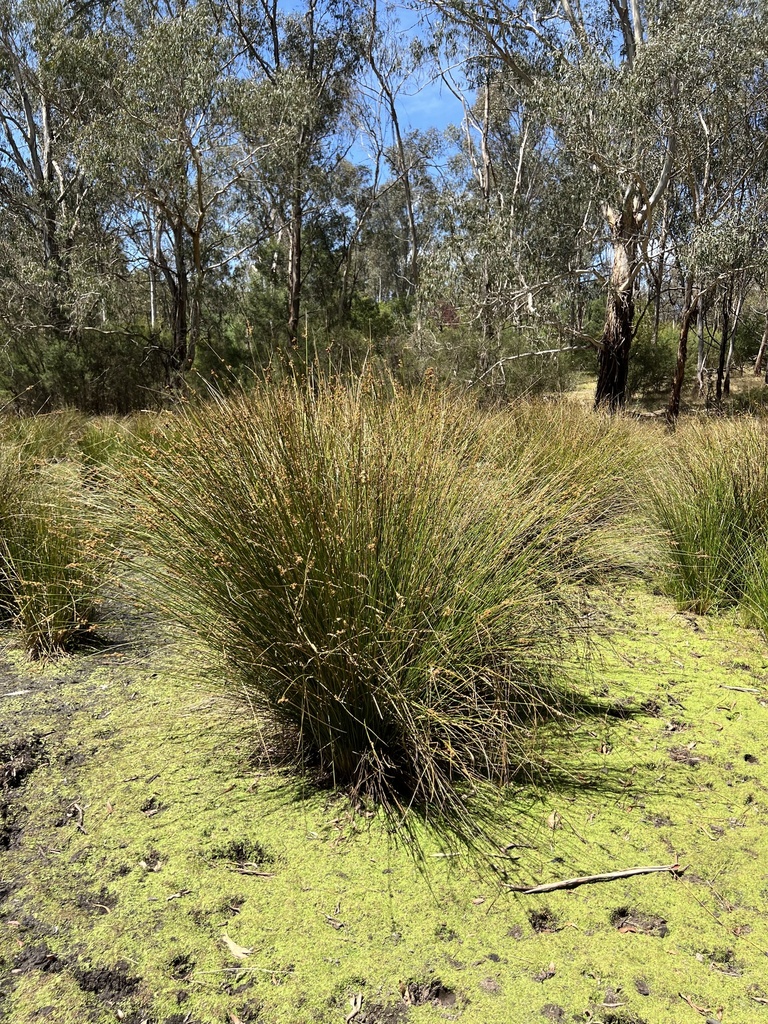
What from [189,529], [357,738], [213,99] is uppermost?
[213,99]

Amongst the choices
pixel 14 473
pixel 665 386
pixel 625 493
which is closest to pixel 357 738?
pixel 14 473

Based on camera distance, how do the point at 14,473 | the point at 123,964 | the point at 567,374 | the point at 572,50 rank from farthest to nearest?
the point at 567,374 < the point at 572,50 < the point at 14,473 < the point at 123,964

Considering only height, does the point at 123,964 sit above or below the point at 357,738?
below

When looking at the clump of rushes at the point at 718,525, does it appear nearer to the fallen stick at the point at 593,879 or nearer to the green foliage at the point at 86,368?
the fallen stick at the point at 593,879

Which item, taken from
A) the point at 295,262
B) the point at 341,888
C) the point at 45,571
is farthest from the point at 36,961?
the point at 295,262

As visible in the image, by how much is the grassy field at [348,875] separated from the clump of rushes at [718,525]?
1022mm

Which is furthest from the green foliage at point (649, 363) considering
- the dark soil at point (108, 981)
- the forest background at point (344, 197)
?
the dark soil at point (108, 981)

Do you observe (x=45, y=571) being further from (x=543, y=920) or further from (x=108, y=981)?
(x=543, y=920)

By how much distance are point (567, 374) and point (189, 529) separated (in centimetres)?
1545

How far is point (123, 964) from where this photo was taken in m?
1.70

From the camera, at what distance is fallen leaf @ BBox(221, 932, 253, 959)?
1729mm

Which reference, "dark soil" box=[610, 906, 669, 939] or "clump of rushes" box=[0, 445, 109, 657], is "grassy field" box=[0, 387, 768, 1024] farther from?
"clump of rushes" box=[0, 445, 109, 657]

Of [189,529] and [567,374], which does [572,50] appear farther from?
[189,529]

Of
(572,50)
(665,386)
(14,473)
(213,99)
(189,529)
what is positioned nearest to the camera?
(189,529)
